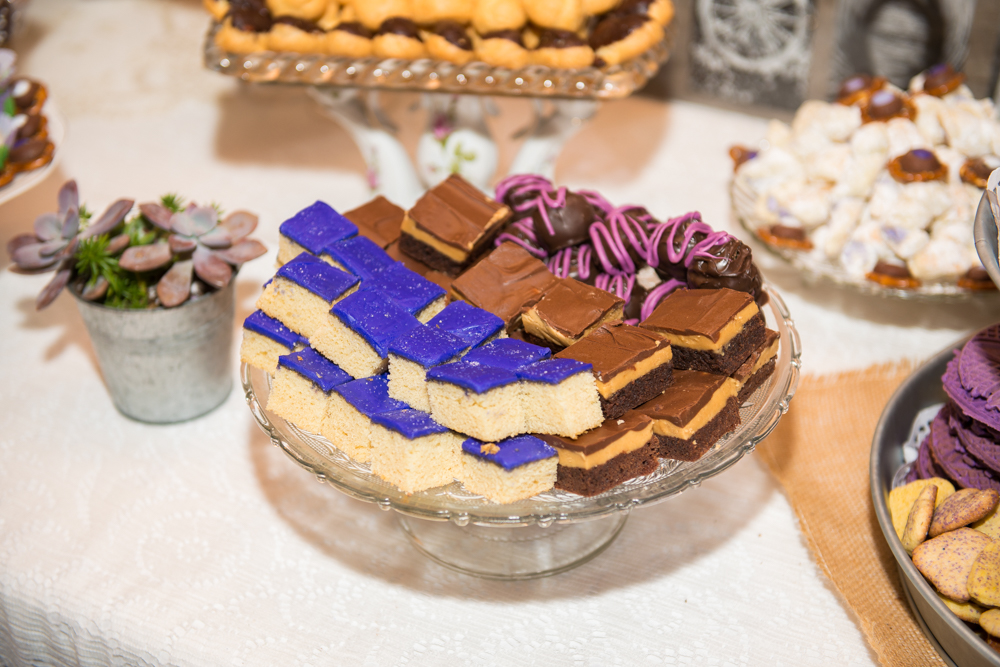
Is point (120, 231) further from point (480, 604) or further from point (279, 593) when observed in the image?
point (480, 604)

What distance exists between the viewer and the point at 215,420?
68.1 inches

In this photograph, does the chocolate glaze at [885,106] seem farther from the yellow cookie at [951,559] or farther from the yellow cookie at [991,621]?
the yellow cookie at [991,621]

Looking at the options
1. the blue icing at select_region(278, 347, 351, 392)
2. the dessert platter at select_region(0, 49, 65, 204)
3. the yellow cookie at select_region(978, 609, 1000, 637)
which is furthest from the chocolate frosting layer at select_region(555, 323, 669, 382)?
the dessert platter at select_region(0, 49, 65, 204)

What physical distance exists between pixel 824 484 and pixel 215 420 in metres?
1.16

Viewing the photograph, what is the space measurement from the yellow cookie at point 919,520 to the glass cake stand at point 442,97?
94 centimetres

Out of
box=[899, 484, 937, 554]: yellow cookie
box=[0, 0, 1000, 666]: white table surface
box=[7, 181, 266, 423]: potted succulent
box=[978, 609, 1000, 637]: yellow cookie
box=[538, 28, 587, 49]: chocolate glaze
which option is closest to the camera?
box=[978, 609, 1000, 637]: yellow cookie

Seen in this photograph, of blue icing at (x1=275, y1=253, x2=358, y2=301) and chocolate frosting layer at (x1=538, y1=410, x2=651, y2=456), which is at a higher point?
blue icing at (x1=275, y1=253, x2=358, y2=301)

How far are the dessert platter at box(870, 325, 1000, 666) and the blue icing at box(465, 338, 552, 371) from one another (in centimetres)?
54

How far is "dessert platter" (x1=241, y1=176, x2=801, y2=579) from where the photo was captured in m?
1.16

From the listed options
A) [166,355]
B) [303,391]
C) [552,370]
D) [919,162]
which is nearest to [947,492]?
[552,370]

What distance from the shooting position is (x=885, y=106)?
188cm

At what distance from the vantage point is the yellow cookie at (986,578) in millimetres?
1105

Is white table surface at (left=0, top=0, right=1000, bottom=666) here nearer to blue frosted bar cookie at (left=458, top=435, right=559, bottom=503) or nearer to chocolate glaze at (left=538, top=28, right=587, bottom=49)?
blue frosted bar cookie at (left=458, top=435, right=559, bottom=503)

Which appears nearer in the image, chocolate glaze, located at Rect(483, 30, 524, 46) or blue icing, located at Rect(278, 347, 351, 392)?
blue icing, located at Rect(278, 347, 351, 392)
